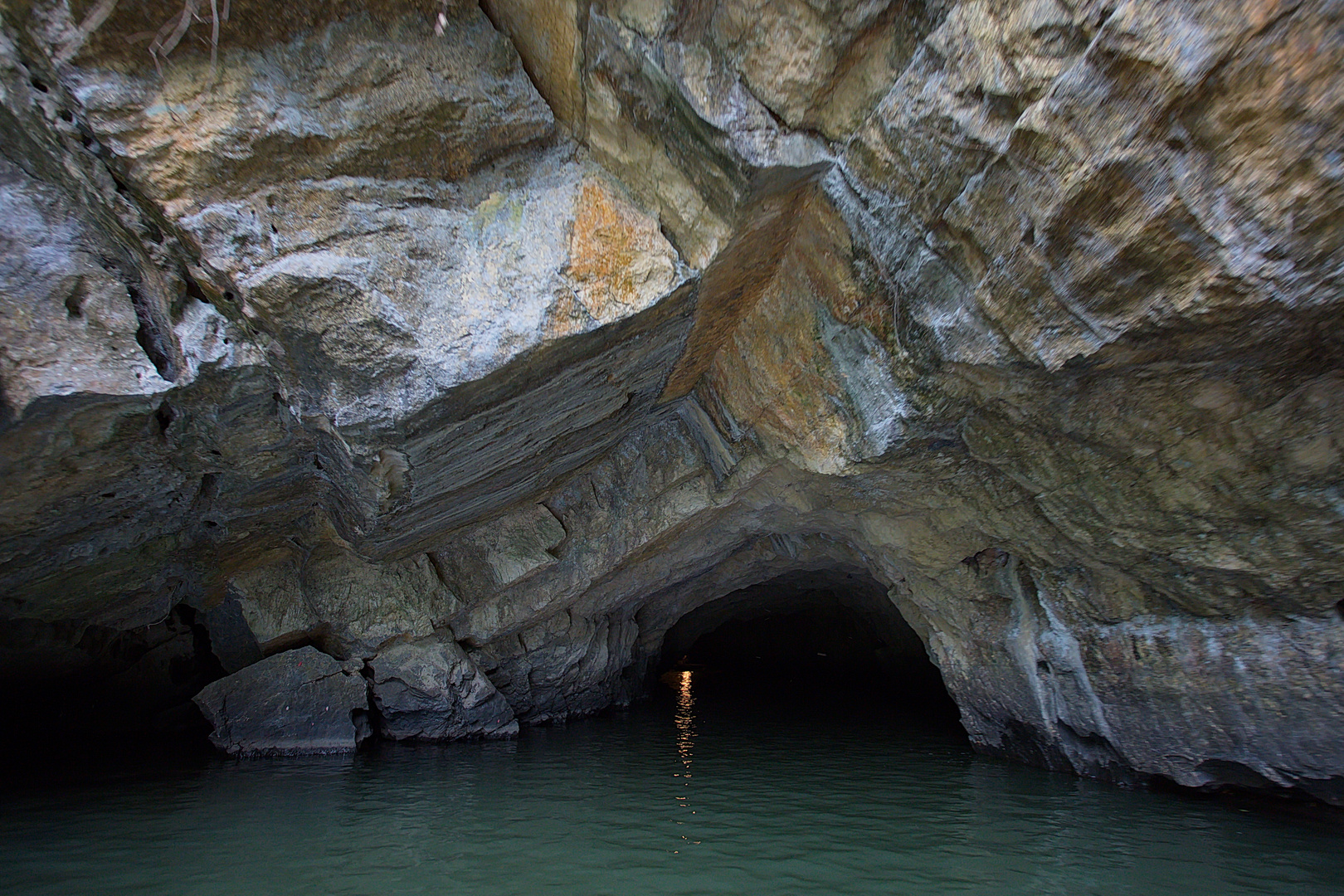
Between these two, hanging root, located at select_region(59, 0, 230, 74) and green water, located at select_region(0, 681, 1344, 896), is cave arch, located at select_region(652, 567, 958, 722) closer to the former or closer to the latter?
green water, located at select_region(0, 681, 1344, 896)

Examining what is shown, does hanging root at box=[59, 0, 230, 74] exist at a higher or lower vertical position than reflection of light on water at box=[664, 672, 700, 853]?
higher

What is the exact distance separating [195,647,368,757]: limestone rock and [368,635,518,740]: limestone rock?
0.48 metres

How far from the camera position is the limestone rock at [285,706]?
29.8 feet

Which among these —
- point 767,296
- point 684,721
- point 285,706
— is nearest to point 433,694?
point 285,706

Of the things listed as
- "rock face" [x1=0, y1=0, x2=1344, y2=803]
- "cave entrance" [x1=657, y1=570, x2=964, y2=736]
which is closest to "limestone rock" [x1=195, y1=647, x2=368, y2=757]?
"rock face" [x1=0, y1=0, x2=1344, y2=803]

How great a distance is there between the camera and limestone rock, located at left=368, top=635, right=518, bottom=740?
9.84 meters

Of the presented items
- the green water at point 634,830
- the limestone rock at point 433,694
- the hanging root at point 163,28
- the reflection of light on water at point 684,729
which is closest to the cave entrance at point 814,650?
the reflection of light on water at point 684,729

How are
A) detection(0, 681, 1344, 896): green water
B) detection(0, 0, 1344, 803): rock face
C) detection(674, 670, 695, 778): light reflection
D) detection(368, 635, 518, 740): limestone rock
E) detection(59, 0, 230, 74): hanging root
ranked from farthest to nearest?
detection(368, 635, 518, 740): limestone rock → detection(674, 670, 695, 778): light reflection → detection(0, 681, 1344, 896): green water → detection(59, 0, 230, 74): hanging root → detection(0, 0, 1344, 803): rock face

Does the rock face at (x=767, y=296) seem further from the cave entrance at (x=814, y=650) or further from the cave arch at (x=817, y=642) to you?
the cave entrance at (x=814, y=650)

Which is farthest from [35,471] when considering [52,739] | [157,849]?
[52,739]

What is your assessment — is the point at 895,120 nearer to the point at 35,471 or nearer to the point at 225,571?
the point at 35,471

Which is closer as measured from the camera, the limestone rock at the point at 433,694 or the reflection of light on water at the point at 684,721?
the reflection of light on water at the point at 684,721

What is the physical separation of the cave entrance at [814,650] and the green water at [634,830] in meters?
4.50

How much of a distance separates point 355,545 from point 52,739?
5.37m
